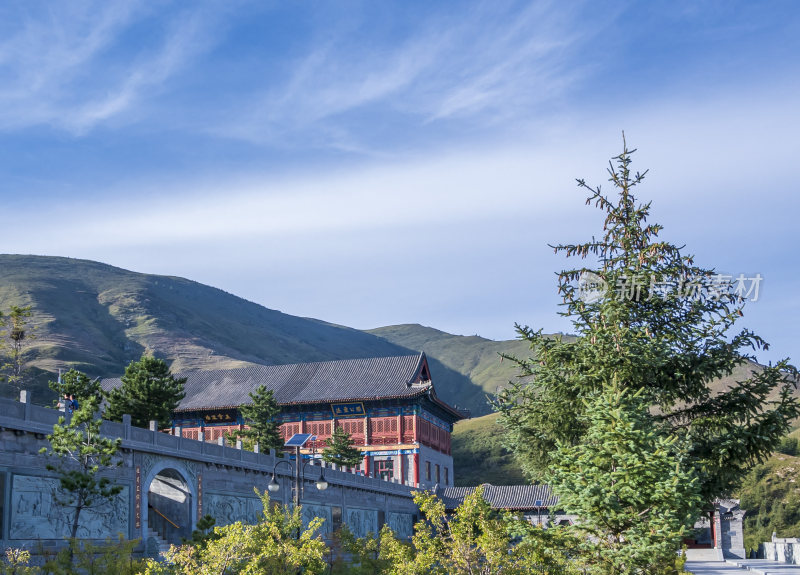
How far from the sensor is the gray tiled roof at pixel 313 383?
61.1m

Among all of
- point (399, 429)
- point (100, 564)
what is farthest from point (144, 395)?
point (100, 564)

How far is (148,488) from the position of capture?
93.1ft

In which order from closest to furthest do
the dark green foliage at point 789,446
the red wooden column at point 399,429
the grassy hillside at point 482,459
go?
the red wooden column at point 399,429 → the dark green foliage at point 789,446 → the grassy hillside at point 482,459

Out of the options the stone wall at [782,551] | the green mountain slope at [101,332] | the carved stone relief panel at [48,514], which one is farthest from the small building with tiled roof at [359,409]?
the green mountain slope at [101,332]

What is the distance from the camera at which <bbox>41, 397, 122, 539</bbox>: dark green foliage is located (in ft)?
75.3

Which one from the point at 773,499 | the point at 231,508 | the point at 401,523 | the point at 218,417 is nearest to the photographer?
the point at 231,508

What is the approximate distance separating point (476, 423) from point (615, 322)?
114 metres

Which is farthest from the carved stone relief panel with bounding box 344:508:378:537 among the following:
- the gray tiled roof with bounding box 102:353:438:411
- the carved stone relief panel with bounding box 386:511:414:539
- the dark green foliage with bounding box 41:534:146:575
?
the dark green foliage with bounding box 41:534:146:575

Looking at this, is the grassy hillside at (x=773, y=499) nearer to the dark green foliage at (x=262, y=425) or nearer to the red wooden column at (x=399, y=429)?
the red wooden column at (x=399, y=429)

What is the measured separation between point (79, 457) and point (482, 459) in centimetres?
9362

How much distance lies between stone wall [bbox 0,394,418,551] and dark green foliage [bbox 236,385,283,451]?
25.0 feet

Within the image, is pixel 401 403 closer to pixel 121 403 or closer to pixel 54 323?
pixel 121 403

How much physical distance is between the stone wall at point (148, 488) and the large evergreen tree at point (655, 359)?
35.0 feet

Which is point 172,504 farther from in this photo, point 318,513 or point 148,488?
point 318,513
